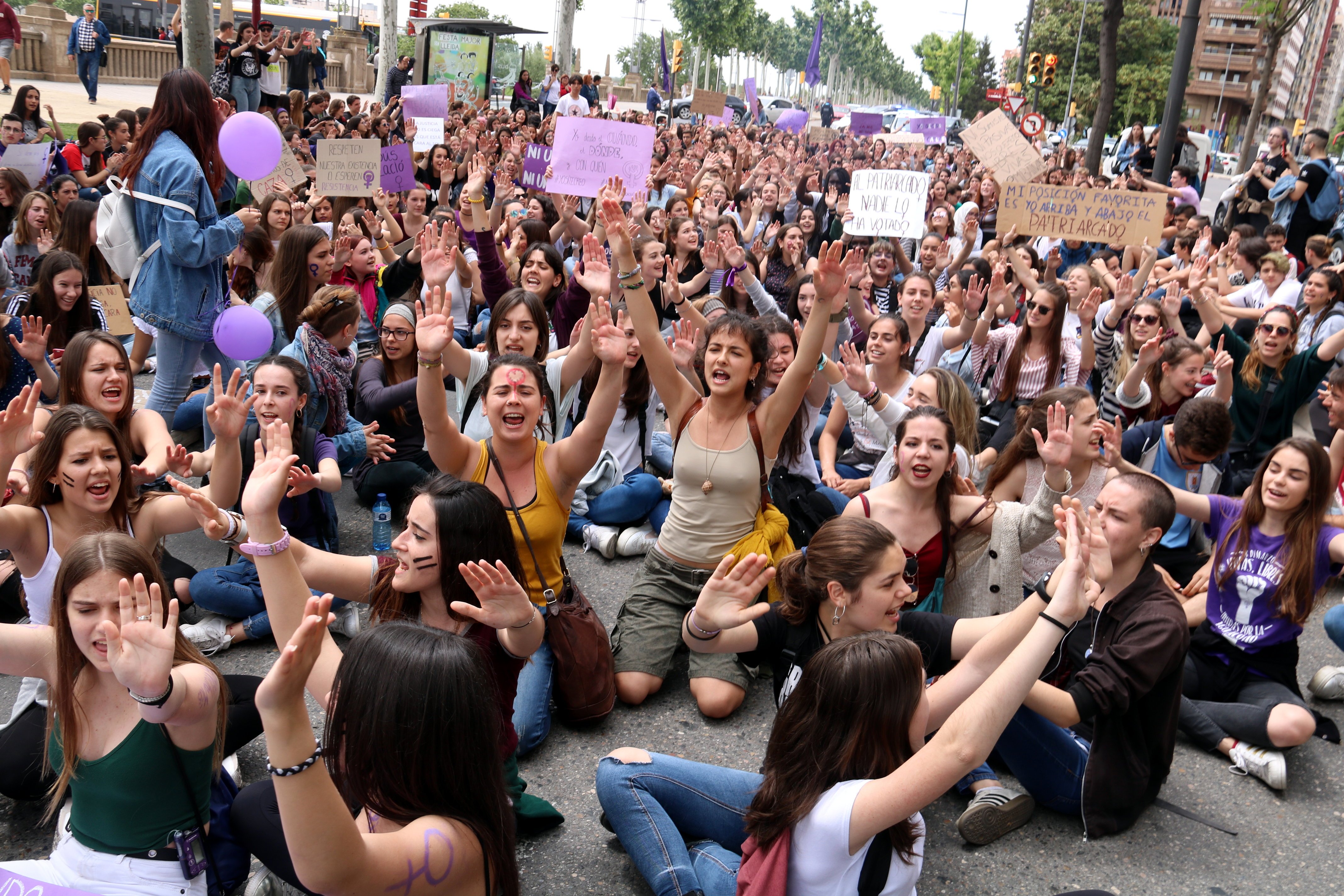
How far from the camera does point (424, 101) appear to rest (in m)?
13.4

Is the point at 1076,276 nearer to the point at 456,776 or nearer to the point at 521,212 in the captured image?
the point at 521,212

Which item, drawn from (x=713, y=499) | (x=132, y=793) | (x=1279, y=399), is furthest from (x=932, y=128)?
(x=132, y=793)

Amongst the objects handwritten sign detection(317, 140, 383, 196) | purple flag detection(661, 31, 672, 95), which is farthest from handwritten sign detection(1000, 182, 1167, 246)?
purple flag detection(661, 31, 672, 95)

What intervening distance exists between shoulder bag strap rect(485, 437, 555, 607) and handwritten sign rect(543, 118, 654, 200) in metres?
4.84

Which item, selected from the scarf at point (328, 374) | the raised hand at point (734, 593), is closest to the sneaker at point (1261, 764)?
the raised hand at point (734, 593)

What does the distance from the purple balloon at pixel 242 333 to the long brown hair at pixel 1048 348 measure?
468 centimetres

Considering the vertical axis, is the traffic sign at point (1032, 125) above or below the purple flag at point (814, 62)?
below

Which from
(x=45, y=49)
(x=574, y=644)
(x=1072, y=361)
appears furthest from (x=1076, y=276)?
(x=45, y=49)

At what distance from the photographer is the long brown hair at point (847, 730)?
2.42 m

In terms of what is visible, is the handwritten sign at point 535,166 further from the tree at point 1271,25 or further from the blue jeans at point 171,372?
the tree at point 1271,25

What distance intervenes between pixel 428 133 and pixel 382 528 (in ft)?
28.0

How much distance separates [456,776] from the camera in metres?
2.17

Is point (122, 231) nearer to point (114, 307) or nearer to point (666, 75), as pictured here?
point (114, 307)

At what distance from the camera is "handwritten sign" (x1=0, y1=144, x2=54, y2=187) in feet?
30.2
